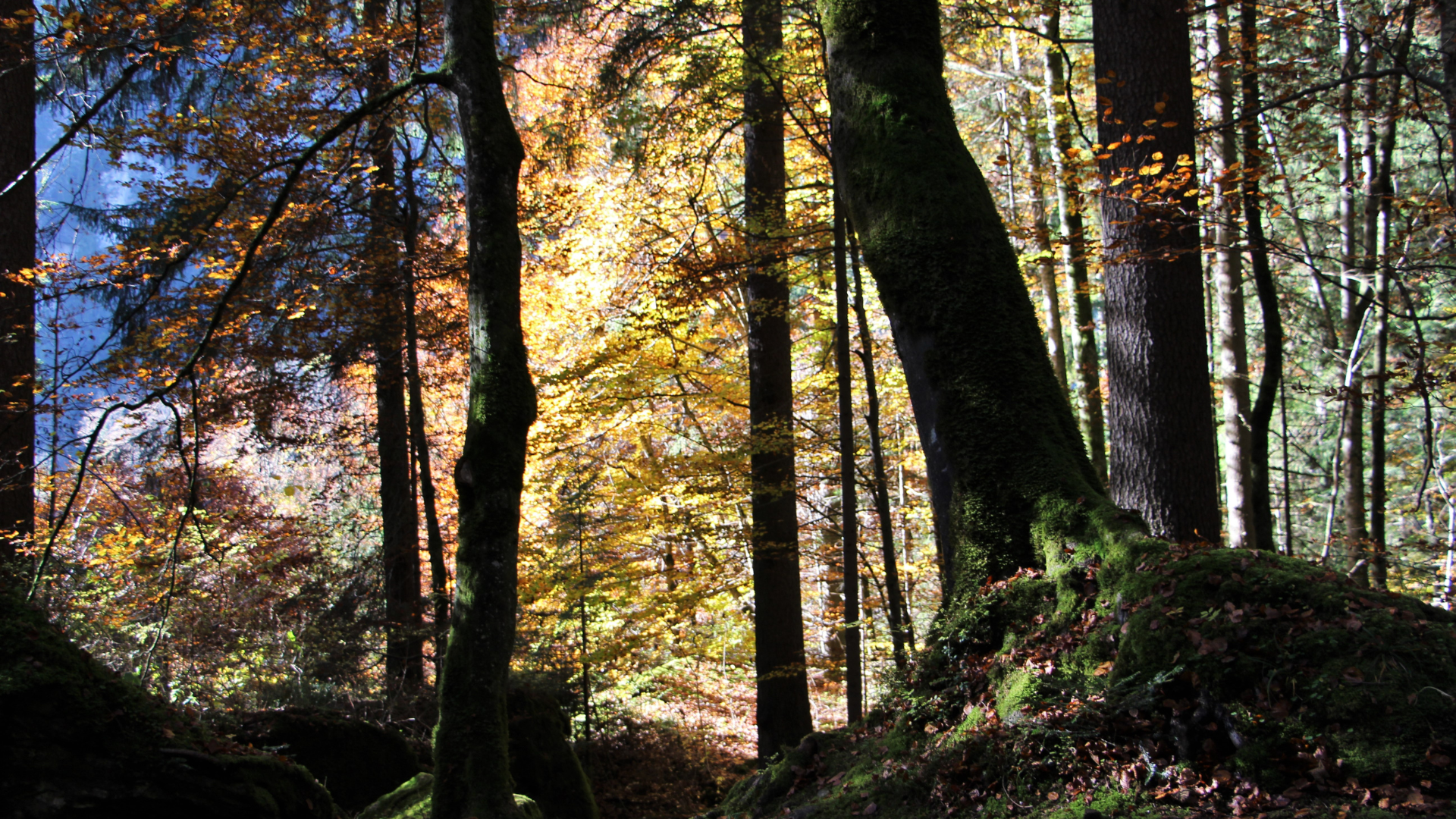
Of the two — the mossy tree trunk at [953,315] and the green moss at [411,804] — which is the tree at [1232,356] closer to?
the mossy tree trunk at [953,315]

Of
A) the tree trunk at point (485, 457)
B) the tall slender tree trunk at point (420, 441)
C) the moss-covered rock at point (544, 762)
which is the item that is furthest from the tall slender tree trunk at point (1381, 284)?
the tall slender tree trunk at point (420, 441)

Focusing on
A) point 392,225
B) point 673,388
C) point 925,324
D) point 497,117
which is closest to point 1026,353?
point 925,324

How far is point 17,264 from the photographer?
330 inches

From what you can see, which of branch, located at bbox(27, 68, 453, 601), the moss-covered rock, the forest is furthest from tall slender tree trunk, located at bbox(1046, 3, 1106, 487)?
branch, located at bbox(27, 68, 453, 601)

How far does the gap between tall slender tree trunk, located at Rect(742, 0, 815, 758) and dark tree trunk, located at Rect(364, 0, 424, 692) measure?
3.96 m

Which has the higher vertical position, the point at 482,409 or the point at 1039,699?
the point at 482,409

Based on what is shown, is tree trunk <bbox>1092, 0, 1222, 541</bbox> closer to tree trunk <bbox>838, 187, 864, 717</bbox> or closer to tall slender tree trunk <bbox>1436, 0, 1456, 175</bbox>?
tall slender tree trunk <bbox>1436, 0, 1456, 175</bbox>

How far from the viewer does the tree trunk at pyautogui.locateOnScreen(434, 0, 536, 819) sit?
13.9 feet

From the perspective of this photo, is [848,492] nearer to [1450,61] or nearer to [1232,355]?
[1232,355]

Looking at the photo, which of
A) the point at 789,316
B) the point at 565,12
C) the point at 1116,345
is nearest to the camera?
the point at 1116,345

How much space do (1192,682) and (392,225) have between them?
9.88 meters

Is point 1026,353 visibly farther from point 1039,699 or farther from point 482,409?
point 482,409

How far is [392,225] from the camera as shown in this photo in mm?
9867

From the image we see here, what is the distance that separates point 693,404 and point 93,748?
30.9ft
